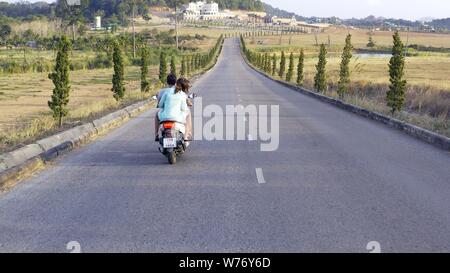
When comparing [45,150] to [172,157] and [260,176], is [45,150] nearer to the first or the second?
[172,157]

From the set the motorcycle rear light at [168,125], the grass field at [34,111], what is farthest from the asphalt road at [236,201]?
the grass field at [34,111]

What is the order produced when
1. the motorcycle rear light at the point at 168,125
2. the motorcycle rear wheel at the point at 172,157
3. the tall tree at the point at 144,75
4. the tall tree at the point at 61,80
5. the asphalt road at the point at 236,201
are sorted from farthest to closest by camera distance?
1. the tall tree at the point at 144,75
2. the tall tree at the point at 61,80
3. the motorcycle rear light at the point at 168,125
4. the motorcycle rear wheel at the point at 172,157
5. the asphalt road at the point at 236,201

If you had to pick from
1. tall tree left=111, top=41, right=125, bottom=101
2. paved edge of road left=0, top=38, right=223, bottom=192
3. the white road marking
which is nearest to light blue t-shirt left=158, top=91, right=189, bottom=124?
the white road marking

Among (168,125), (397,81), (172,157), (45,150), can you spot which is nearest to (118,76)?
(397,81)

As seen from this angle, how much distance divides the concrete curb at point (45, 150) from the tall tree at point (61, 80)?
1.27 metres

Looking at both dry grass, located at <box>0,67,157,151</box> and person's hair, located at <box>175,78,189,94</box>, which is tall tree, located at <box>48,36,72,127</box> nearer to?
dry grass, located at <box>0,67,157,151</box>

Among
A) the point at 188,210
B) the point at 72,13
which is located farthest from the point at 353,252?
the point at 72,13

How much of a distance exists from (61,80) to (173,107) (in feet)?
26.8

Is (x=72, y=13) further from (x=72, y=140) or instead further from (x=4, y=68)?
(x=72, y=140)

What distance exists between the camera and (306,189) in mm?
9305

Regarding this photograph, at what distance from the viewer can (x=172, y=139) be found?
11500 mm

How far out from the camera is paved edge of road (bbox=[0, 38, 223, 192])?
10.3 meters

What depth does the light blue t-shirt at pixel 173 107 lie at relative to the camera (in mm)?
11930

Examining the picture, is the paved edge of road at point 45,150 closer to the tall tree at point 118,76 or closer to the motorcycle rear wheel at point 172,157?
the motorcycle rear wheel at point 172,157
